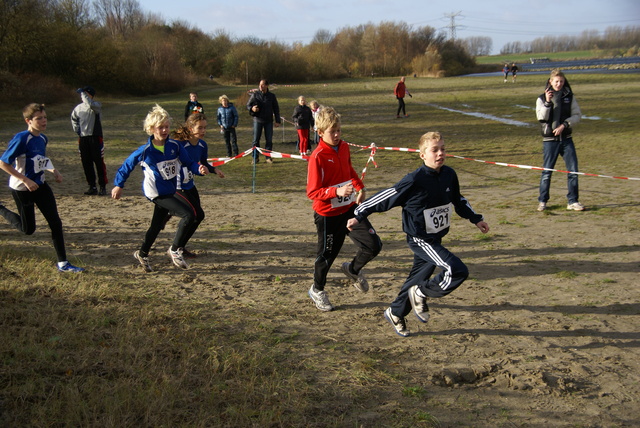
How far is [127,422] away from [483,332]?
3024 mm

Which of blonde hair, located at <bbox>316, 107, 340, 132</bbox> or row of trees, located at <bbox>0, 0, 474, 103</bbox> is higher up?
row of trees, located at <bbox>0, 0, 474, 103</bbox>

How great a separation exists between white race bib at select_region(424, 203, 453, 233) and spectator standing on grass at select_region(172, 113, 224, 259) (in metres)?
3.06

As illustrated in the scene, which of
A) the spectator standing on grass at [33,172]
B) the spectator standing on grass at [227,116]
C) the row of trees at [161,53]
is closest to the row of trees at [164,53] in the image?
the row of trees at [161,53]

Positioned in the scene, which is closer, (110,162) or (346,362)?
(346,362)

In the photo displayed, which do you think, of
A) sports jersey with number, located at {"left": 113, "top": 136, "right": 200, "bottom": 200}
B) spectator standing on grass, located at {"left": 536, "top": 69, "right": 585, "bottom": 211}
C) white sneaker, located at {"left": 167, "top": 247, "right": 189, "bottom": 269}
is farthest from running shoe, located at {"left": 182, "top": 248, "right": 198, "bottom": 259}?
spectator standing on grass, located at {"left": 536, "top": 69, "right": 585, "bottom": 211}

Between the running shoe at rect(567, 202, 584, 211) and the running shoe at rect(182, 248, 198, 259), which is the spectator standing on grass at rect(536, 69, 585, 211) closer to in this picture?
the running shoe at rect(567, 202, 584, 211)

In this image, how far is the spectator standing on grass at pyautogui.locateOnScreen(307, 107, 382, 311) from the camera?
4914mm

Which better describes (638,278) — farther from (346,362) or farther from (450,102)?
(450,102)

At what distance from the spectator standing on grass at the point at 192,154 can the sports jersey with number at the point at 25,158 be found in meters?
1.55

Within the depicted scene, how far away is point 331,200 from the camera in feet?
16.4

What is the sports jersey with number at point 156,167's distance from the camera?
5.86 meters

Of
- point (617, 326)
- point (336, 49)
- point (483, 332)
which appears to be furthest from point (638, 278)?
point (336, 49)

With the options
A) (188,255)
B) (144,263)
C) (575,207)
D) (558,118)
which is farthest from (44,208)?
(575,207)

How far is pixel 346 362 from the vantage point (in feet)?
13.5
